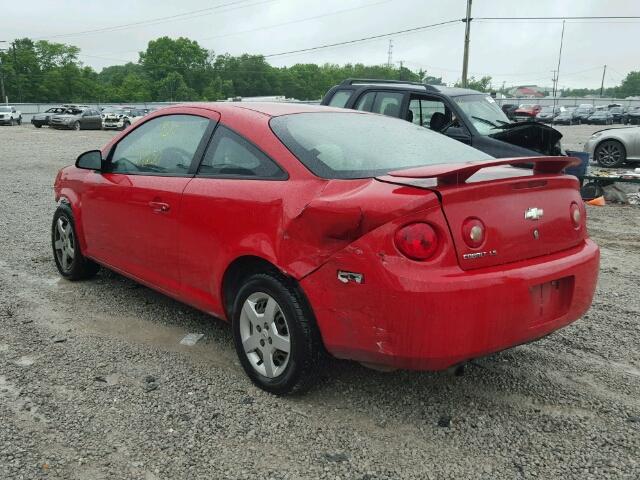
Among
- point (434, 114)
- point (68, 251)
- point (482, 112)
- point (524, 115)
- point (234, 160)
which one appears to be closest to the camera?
point (234, 160)

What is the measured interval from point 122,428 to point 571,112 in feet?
199

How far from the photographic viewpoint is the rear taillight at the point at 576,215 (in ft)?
10.4

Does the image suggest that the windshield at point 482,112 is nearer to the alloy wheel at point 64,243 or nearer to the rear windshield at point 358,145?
the rear windshield at point 358,145

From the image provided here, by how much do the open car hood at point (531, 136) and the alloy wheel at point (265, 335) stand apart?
5.95 meters

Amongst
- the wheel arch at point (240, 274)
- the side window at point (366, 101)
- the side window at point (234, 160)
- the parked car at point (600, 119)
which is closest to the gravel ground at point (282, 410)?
the wheel arch at point (240, 274)

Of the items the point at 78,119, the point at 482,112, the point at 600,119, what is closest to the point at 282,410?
the point at 482,112

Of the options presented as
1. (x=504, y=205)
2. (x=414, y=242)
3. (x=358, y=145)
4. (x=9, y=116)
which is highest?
(x=358, y=145)

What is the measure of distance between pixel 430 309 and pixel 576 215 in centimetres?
118

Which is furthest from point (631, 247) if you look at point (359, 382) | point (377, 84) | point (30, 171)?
point (30, 171)

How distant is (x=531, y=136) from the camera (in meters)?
8.23

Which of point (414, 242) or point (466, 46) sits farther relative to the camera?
point (466, 46)

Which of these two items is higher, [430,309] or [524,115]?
[524,115]

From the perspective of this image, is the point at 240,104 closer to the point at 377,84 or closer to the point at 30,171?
the point at 377,84

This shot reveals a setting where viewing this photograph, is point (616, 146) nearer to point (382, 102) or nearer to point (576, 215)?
point (382, 102)
